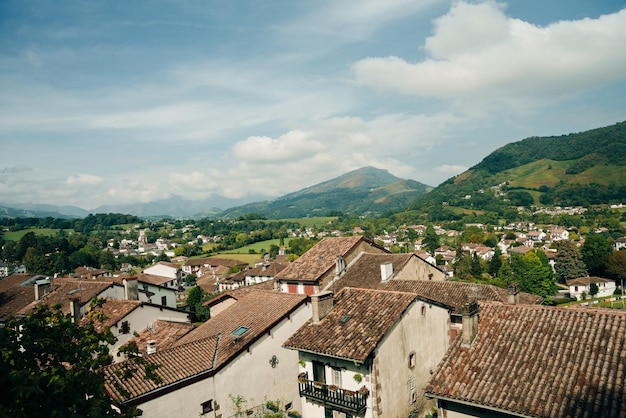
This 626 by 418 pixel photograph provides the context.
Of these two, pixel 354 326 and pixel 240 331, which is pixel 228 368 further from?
pixel 354 326

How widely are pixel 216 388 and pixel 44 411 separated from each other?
13222mm

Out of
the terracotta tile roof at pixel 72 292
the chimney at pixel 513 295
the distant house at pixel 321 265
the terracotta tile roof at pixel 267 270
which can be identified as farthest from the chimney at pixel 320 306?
the terracotta tile roof at pixel 267 270

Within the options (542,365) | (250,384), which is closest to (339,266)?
(250,384)

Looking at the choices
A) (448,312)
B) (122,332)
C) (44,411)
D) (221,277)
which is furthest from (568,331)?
(221,277)

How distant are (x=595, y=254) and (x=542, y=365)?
11426cm

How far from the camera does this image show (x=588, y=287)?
9175 centimetres

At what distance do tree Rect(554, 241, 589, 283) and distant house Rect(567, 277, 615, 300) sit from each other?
1229 cm

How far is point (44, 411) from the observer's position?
9758mm

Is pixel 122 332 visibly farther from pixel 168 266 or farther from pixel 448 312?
pixel 168 266

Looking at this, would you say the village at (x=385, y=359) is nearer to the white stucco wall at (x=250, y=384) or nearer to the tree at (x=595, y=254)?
the white stucco wall at (x=250, y=384)

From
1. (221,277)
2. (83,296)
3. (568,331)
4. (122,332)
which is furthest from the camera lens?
(221,277)

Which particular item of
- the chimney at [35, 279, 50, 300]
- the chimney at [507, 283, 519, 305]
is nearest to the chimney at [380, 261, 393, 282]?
the chimney at [507, 283, 519, 305]

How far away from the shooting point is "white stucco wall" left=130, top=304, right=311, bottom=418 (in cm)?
2036

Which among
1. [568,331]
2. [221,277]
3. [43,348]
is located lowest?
[221,277]
